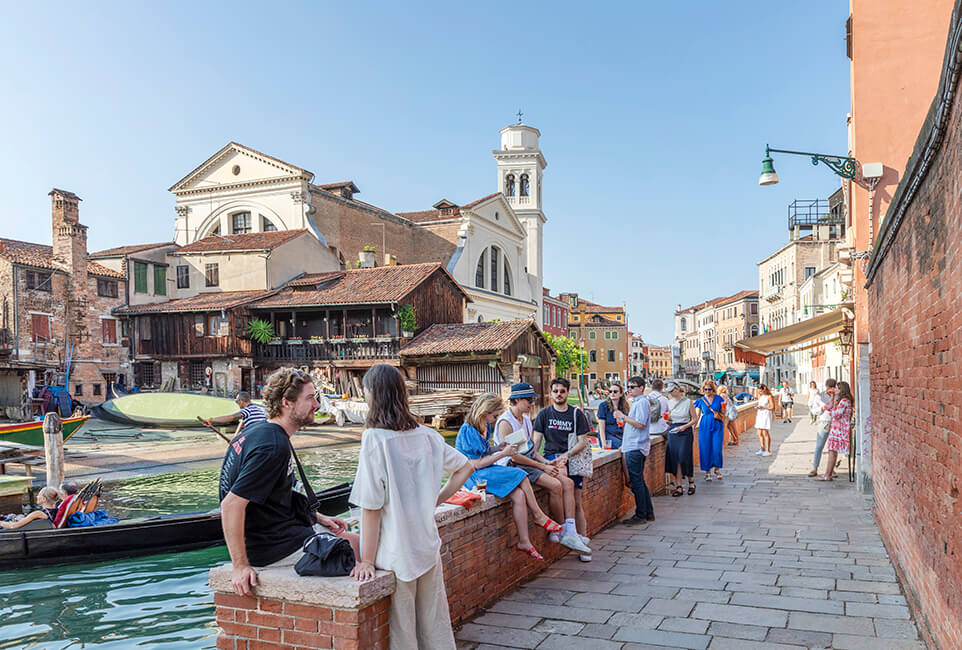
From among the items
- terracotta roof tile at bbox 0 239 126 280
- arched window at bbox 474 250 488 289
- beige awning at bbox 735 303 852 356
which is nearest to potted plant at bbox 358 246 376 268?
arched window at bbox 474 250 488 289

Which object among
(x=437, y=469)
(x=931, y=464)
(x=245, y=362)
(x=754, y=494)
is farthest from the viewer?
(x=245, y=362)

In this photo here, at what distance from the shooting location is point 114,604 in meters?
8.34

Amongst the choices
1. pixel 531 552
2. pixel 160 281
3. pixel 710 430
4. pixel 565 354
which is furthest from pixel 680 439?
pixel 565 354

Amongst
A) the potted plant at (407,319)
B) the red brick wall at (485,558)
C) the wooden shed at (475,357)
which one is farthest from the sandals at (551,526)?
the potted plant at (407,319)

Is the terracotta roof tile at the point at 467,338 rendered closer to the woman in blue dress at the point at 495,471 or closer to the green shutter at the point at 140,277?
the green shutter at the point at 140,277

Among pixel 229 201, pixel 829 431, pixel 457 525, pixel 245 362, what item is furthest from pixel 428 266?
pixel 457 525

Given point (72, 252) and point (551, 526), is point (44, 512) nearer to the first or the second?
point (551, 526)

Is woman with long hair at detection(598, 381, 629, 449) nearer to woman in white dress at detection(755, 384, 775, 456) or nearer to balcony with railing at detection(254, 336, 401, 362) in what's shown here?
woman in white dress at detection(755, 384, 775, 456)

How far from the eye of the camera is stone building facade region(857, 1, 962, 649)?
3385 mm

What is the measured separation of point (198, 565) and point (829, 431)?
9.84 meters

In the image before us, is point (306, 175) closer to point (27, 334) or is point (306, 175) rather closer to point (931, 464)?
point (27, 334)

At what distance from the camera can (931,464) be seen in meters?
4.21

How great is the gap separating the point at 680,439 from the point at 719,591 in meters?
4.66

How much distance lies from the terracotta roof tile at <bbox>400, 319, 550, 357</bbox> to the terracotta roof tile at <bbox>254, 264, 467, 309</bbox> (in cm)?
222
